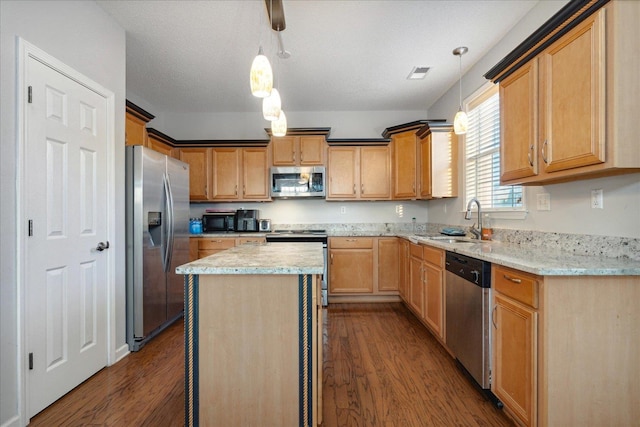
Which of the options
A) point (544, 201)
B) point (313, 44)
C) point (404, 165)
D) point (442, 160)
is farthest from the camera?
point (404, 165)

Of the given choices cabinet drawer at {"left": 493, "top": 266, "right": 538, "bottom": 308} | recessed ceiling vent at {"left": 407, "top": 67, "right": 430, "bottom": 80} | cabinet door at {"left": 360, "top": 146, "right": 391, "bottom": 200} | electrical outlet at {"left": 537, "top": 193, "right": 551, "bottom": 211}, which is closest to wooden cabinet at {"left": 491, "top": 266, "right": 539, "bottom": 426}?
cabinet drawer at {"left": 493, "top": 266, "right": 538, "bottom": 308}

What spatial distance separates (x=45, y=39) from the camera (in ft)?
6.02

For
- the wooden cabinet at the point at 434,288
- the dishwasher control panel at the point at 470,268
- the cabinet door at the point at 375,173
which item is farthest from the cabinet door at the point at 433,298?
the cabinet door at the point at 375,173

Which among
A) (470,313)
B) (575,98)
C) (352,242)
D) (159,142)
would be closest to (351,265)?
(352,242)

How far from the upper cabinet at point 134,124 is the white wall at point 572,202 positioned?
3584 mm

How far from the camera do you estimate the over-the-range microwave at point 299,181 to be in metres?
4.24

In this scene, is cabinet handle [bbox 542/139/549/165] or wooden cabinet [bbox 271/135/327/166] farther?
wooden cabinet [bbox 271/135/327/166]

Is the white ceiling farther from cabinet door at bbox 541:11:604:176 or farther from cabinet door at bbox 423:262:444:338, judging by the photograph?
cabinet door at bbox 423:262:444:338

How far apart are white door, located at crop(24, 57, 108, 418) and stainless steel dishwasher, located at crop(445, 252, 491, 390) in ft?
8.97

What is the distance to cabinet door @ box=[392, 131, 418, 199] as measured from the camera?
160 inches

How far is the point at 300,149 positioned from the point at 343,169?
70 centimetres

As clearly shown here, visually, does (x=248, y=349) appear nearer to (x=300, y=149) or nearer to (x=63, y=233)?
(x=63, y=233)

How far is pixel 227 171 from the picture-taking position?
14.1 ft

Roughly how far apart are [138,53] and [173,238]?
190 centimetres
